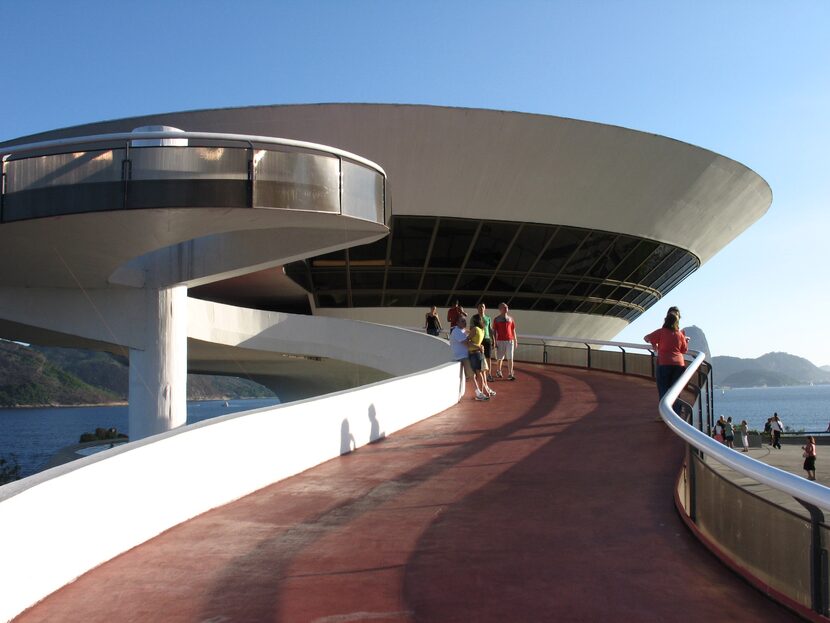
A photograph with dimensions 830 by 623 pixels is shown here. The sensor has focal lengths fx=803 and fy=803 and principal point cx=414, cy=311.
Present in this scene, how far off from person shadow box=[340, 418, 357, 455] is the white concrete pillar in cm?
929

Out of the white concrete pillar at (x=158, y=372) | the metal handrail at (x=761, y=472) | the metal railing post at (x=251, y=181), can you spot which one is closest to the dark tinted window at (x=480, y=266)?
the white concrete pillar at (x=158, y=372)

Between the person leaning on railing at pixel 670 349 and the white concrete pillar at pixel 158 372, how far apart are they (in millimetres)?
11302

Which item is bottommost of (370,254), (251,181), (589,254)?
(251,181)

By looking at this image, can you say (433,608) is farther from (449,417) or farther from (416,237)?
(416,237)

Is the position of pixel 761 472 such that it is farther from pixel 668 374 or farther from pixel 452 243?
pixel 452 243

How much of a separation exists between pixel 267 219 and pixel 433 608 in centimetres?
1093

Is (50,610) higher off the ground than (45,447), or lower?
higher

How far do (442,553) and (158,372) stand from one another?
1412 centimetres

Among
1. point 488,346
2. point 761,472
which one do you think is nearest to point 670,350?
point 761,472

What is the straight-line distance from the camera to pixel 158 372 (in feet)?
59.2

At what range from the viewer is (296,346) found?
25.9 m

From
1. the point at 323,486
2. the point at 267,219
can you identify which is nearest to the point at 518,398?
the point at 267,219

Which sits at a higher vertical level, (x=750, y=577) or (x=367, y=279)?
(x=367, y=279)

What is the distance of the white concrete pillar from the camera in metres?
17.9
